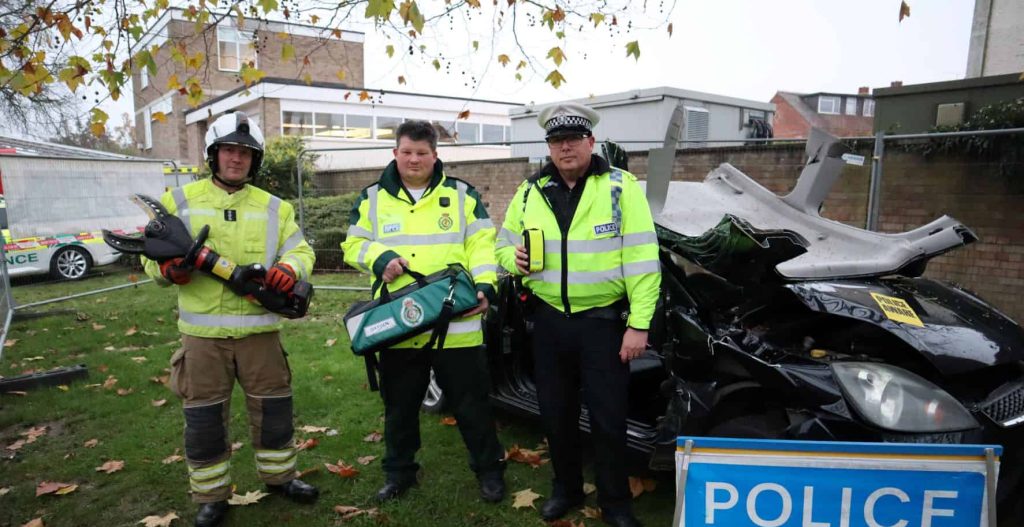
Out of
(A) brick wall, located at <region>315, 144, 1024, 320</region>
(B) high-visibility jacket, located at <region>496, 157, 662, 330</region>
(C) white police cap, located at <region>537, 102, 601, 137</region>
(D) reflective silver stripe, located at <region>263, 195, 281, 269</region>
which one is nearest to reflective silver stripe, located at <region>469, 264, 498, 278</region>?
(B) high-visibility jacket, located at <region>496, 157, 662, 330</region>

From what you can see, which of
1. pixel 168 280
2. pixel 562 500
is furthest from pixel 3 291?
pixel 562 500

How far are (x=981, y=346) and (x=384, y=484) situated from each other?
301cm

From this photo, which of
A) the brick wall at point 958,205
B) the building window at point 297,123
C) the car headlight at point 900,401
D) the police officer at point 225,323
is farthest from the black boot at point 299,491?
the building window at point 297,123

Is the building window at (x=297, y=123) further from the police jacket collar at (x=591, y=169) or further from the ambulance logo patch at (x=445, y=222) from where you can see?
the police jacket collar at (x=591, y=169)

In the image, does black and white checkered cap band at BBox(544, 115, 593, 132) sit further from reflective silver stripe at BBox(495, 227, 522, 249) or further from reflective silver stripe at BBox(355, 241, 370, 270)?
reflective silver stripe at BBox(355, 241, 370, 270)

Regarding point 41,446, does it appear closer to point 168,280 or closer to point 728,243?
point 168,280

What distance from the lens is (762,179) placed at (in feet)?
23.9

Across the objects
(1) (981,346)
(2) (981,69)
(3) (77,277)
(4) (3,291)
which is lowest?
(3) (77,277)

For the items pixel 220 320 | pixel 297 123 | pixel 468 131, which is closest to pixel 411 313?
pixel 220 320

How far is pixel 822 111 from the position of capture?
4128cm

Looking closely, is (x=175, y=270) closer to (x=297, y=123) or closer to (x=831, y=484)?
(x=831, y=484)

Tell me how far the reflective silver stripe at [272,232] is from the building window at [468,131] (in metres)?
23.4

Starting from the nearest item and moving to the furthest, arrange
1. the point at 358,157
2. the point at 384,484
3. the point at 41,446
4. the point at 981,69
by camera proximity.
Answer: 1. the point at 384,484
2. the point at 41,446
3. the point at 981,69
4. the point at 358,157

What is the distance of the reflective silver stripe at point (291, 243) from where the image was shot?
3.35 m
